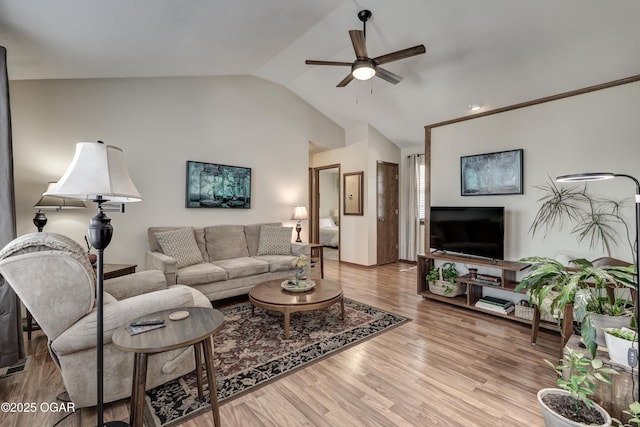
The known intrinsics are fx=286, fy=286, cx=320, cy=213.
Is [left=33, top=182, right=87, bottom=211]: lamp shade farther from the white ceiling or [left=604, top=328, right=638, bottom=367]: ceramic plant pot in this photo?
[left=604, top=328, right=638, bottom=367]: ceramic plant pot

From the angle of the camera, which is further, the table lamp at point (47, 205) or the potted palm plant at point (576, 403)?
the table lamp at point (47, 205)

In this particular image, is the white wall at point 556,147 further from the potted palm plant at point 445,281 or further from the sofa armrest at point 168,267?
the sofa armrest at point 168,267

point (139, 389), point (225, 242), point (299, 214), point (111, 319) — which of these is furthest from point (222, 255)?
point (139, 389)

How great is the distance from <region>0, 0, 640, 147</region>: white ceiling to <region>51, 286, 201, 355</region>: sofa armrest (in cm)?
209

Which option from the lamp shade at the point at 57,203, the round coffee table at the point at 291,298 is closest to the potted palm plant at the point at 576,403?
the round coffee table at the point at 291,298

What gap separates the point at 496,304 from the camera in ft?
10.6

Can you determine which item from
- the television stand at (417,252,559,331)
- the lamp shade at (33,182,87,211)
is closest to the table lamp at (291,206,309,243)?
the television stand at (417,252,559,331)

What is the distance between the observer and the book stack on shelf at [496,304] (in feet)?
10.4

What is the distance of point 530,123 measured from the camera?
3.27 meters

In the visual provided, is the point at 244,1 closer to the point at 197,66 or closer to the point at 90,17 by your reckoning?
the point at 90,17

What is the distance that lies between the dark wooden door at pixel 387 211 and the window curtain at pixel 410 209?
0.55 feet

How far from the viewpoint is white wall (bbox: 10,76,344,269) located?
122 inches

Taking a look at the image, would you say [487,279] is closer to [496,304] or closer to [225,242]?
[496,304]

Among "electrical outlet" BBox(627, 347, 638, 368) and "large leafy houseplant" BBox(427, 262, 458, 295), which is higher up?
"electrical outlet" BBox(627, 347, 638, 368)
